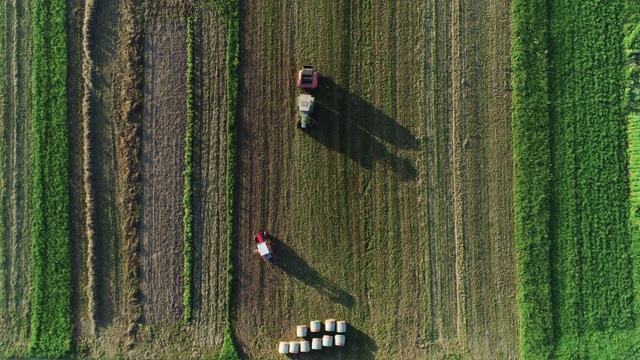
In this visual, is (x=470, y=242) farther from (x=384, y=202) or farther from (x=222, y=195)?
(x=222, y=195)

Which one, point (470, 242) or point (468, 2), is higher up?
point (468, 2)

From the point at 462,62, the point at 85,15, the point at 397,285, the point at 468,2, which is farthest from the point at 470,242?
the point at 85,15

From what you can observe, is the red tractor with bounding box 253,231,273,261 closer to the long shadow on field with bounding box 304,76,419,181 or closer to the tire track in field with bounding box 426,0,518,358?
the long shadow on field with bounding box 304,76,419,181

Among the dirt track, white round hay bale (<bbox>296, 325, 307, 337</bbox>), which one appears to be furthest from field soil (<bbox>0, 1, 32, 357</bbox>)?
white round hay bale (<bbox>296, 325, 307, 337</bbox>)

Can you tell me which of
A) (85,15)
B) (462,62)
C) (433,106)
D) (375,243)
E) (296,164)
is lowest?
(375,243)

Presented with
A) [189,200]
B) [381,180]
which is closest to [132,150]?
[189,200]

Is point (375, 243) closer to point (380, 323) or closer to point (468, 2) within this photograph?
point (380, 323)

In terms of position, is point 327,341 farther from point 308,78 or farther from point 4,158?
point 4,158
